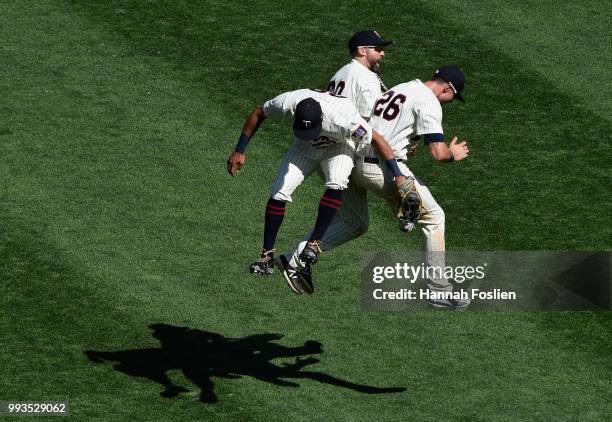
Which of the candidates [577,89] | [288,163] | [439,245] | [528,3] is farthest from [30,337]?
[528,3]

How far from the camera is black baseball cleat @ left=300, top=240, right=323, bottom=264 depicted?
50.4 ft

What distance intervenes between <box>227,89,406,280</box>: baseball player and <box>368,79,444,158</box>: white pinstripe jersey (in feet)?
1.22

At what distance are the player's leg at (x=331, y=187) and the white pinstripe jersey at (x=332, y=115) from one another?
5.4 inches

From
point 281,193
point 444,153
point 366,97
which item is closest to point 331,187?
point 281,193

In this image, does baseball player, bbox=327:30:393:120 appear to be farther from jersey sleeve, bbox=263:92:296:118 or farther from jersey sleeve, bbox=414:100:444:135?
jersey sleeve, bbox=263:92:296:118

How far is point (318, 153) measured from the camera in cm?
1552

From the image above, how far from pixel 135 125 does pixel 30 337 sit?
5.59m

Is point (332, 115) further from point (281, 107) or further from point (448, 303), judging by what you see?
point (448, 303)

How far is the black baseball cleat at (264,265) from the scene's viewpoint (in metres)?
15.3

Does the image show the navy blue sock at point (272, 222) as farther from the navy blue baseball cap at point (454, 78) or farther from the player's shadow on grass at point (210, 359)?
the navy blue baseball cap at point (454, 78)

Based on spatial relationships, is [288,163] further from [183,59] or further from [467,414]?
[183,59]

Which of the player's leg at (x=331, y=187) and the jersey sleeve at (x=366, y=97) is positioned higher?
the jersey sleeve at (x=366, y=97)

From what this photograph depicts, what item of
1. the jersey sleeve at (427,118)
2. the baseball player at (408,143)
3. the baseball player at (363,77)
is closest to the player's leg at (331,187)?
the baseball player at (408,143)

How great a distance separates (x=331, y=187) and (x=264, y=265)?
3.50 ft
